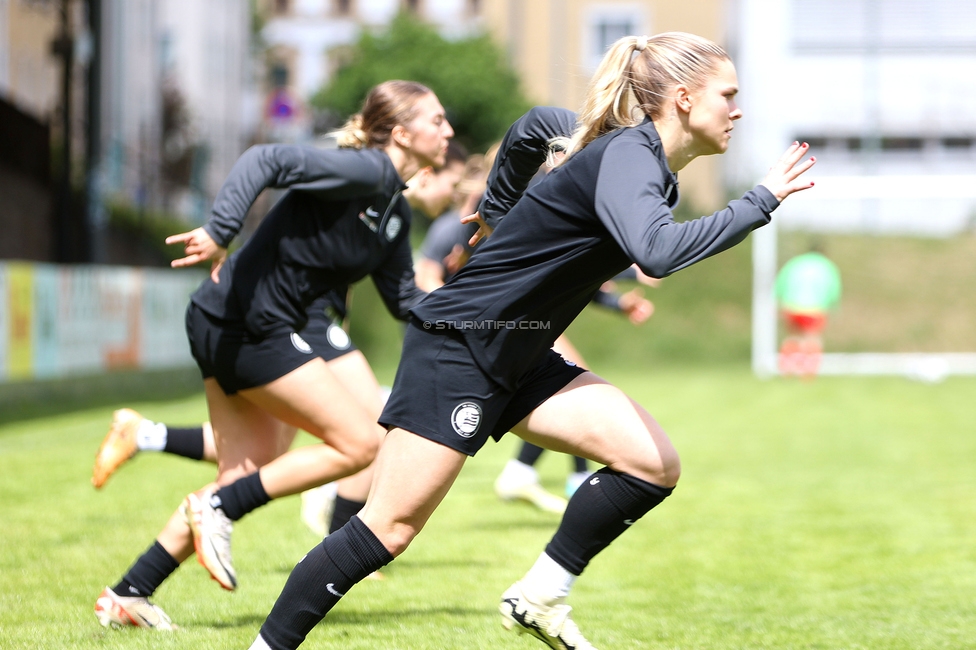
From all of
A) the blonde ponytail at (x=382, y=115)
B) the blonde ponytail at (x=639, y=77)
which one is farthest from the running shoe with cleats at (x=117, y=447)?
the blonde ponytail at (x=639, y=77)

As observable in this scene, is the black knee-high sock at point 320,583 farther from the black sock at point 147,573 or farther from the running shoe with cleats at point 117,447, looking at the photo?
the running shoe with cleats at point 117,447

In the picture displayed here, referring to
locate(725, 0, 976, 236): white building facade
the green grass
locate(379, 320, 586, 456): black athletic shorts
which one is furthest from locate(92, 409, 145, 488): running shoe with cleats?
locate(725, 0, 976, 236): white building facade

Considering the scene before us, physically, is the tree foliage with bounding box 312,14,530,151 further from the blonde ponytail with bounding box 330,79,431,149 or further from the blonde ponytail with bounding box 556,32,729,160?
the blonde ponytail with bounding box 556,32,729,160

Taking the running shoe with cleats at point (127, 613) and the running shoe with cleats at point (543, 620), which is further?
the running shoe with cleats at point (127, 613)

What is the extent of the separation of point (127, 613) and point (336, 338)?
1.45 meters

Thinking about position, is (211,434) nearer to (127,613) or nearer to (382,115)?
(127,613)

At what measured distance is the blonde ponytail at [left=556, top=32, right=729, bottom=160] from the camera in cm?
308

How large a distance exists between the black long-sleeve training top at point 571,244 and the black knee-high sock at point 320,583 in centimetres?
Result: 57

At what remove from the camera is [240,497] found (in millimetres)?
4051

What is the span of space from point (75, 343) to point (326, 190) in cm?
998

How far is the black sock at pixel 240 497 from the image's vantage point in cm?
404

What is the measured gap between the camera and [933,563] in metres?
5.29

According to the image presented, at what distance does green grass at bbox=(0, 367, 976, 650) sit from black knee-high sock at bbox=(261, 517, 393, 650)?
27.6 inches

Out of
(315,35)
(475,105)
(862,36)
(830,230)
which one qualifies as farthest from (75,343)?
(315,35)
